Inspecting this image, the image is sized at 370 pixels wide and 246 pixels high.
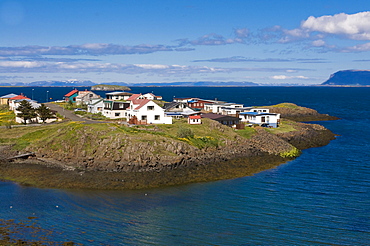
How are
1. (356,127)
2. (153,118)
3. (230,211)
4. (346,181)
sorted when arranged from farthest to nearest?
(356,127) → (153,118) → (346,181) → (230,211)

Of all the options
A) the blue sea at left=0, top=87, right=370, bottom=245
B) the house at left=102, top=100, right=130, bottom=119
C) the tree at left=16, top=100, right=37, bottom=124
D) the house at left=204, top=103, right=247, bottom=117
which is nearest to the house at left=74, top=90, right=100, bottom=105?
the house at left=102, top=100, right=130, bottom=119

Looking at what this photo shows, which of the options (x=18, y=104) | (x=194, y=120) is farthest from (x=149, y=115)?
(x=18, y=104)

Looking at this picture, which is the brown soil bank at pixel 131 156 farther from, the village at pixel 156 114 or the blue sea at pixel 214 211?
the village at pixel 156 114

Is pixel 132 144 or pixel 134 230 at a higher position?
pixel 132 144

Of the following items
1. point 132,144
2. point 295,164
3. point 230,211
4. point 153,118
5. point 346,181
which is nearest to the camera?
point 230,211

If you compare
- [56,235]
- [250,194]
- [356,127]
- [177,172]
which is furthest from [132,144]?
Result: [356,127]

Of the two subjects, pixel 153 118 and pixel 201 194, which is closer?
pixel 201 194

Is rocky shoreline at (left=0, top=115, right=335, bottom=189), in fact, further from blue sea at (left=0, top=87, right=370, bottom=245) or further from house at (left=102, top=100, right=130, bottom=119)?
house at (left=102, top=100, right=130, bottom=119)

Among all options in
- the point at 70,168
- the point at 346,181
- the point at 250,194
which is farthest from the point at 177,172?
the point at 346,181

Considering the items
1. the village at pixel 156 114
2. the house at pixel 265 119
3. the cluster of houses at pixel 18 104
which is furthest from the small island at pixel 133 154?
the house at pixel 265 119

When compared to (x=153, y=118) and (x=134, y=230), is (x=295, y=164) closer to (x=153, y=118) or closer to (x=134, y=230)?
(x=153, y=118)
